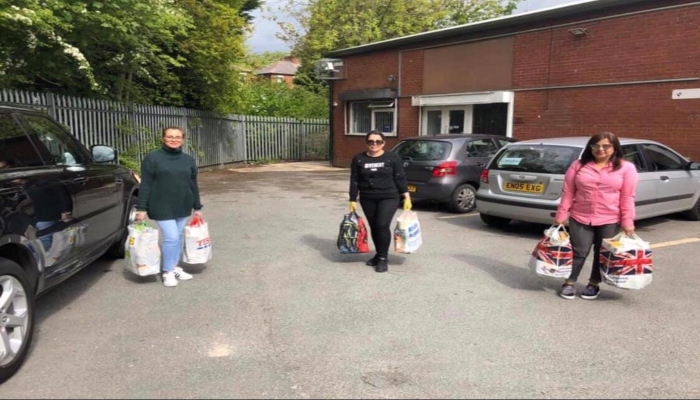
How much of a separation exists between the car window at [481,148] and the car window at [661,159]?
9.67 feet

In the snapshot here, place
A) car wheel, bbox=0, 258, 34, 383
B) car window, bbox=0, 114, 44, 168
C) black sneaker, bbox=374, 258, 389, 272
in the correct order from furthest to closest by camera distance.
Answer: black sneaker, bbox=374, 258, 389, 272 < car window, bbox=0, 114, 44, 168 < car wheel, bbox=0, 258, 34, 383

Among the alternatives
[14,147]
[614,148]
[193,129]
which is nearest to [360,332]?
[614,148]

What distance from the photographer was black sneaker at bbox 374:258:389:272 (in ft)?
18.3

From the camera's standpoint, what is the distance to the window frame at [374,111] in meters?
17.7

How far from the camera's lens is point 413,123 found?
667 inches

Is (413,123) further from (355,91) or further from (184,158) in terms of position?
(184,158)

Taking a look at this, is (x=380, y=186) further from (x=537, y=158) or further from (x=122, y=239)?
(x=122, y=239)

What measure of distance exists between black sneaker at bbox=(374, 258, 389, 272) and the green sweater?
2.08 m

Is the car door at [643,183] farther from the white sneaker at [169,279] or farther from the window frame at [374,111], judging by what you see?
the window frame at [374,111]

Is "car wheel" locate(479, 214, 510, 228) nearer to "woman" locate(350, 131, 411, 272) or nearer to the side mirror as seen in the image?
"woman" locate(350, 131, 411, 272)

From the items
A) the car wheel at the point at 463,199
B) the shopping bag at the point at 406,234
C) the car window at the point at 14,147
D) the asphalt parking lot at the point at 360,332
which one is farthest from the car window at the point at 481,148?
the car window at the point at 14,147

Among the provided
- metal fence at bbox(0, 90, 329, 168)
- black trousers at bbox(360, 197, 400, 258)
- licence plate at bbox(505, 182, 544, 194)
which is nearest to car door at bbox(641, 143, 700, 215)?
licence plate at bbox(505, 182, 544, 194)

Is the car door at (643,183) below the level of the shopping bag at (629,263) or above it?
above

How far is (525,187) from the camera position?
727 cm
